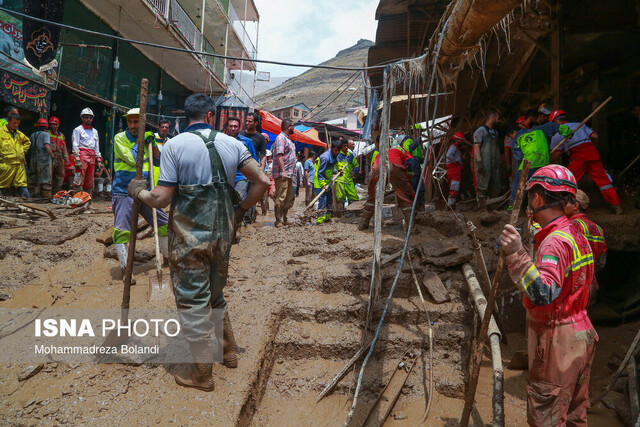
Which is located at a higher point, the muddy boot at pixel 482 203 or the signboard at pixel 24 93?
the signboard at pixel 24 93

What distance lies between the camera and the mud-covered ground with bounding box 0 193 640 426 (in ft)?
8.53

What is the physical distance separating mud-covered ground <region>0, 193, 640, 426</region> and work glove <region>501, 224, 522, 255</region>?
2002mm

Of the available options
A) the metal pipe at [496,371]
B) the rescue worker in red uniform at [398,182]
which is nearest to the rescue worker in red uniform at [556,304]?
the metal pipe at [496,371]

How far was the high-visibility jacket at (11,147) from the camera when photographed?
703 centimetres

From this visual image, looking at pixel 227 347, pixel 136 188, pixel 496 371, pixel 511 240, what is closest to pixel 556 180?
pixel 511 240

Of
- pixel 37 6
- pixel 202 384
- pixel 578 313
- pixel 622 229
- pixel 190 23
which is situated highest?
pixel 190 23

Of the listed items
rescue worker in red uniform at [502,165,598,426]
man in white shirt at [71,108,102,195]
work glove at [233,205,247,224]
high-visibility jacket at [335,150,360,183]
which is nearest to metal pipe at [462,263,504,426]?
rescue worker in red uniform at [502,165,598,426]

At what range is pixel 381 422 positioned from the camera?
3.30 meters

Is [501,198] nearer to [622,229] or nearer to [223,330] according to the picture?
[622,229]

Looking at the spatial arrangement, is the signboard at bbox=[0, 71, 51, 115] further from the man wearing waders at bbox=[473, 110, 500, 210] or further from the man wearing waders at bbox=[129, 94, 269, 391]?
the man wearing waders at bbox=[473, 110, 500, 210]

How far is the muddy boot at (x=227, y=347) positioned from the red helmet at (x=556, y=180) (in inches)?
94.5

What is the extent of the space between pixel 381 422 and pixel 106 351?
2347 mm

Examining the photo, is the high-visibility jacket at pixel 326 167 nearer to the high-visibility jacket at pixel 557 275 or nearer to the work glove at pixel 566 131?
the work glove at pixel 566 131

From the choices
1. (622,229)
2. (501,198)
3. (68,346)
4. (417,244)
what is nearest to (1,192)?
(68,346)
